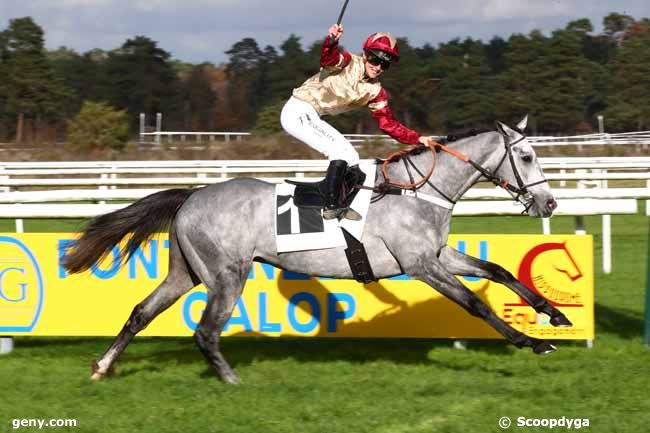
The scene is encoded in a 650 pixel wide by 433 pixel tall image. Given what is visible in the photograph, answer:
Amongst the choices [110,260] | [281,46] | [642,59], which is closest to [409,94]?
[642,59]

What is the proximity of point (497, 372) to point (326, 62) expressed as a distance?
7.13 feet

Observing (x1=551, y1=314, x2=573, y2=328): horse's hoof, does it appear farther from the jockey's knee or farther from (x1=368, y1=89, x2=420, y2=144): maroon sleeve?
the jockey's knee

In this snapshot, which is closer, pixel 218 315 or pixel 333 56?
pixel 333 56

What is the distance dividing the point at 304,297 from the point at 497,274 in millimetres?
1511

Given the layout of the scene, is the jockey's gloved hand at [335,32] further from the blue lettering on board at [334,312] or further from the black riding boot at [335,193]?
the blue lettering on board at [334,312]

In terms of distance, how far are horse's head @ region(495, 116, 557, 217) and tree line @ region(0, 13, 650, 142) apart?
109 ft

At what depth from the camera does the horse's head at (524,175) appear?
5.87m

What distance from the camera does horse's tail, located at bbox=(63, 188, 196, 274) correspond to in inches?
245

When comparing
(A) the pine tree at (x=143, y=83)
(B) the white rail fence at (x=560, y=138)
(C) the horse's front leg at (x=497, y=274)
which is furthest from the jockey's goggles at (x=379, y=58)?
(A) the pine tree at (x=143, y=83)

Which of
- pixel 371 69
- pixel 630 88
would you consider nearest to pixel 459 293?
pixel 371 69

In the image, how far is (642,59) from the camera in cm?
4697

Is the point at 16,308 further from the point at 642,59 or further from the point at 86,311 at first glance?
the point at 642,59

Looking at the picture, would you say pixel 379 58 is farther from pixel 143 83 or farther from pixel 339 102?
pixel 143 83

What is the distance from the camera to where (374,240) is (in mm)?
5809
